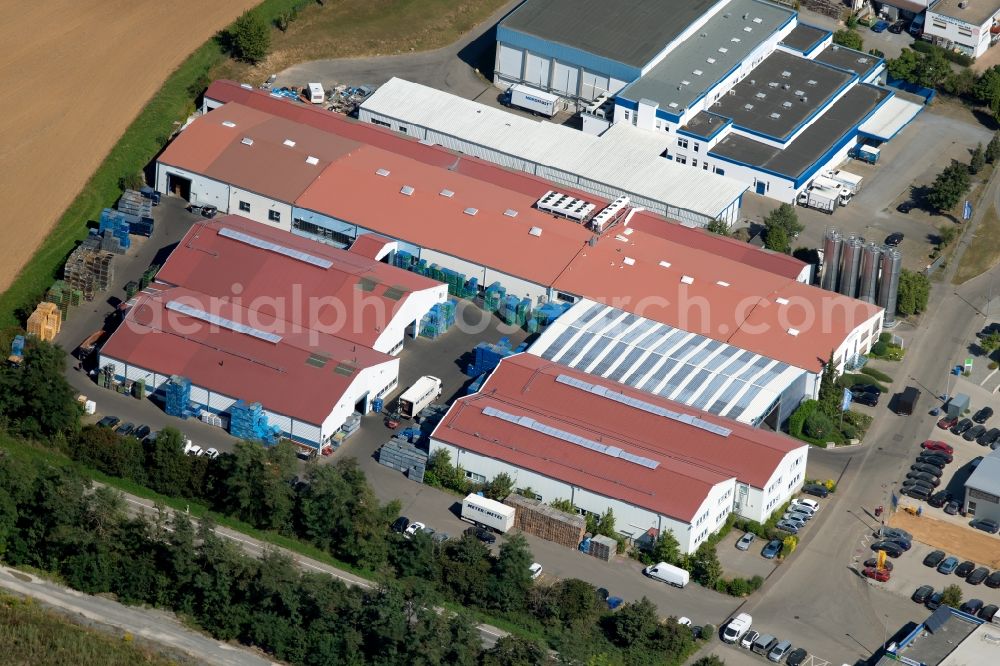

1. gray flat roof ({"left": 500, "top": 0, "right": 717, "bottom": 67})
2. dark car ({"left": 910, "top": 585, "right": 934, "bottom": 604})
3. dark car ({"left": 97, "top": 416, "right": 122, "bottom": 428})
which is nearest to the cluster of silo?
gray flat roof ({"left": 500, "top": 0, "right": 717, "bottom": 67})

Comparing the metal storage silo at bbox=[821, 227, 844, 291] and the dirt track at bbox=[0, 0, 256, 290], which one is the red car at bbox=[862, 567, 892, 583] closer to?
the metal storage silo at bbox=[821, 227, 844, 291]

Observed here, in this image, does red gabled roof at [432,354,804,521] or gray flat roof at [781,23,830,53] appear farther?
gray flat roof at [781,23,830,53]

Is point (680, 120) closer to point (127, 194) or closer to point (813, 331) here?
point (813, 331)

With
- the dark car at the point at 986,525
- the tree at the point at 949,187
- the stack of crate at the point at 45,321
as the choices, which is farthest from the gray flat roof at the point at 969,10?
the stack of crate at the point at 45,321

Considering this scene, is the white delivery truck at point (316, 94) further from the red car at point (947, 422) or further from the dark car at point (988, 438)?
the dark car at point (988, 438)

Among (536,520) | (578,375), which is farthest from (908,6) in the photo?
(536,520)
